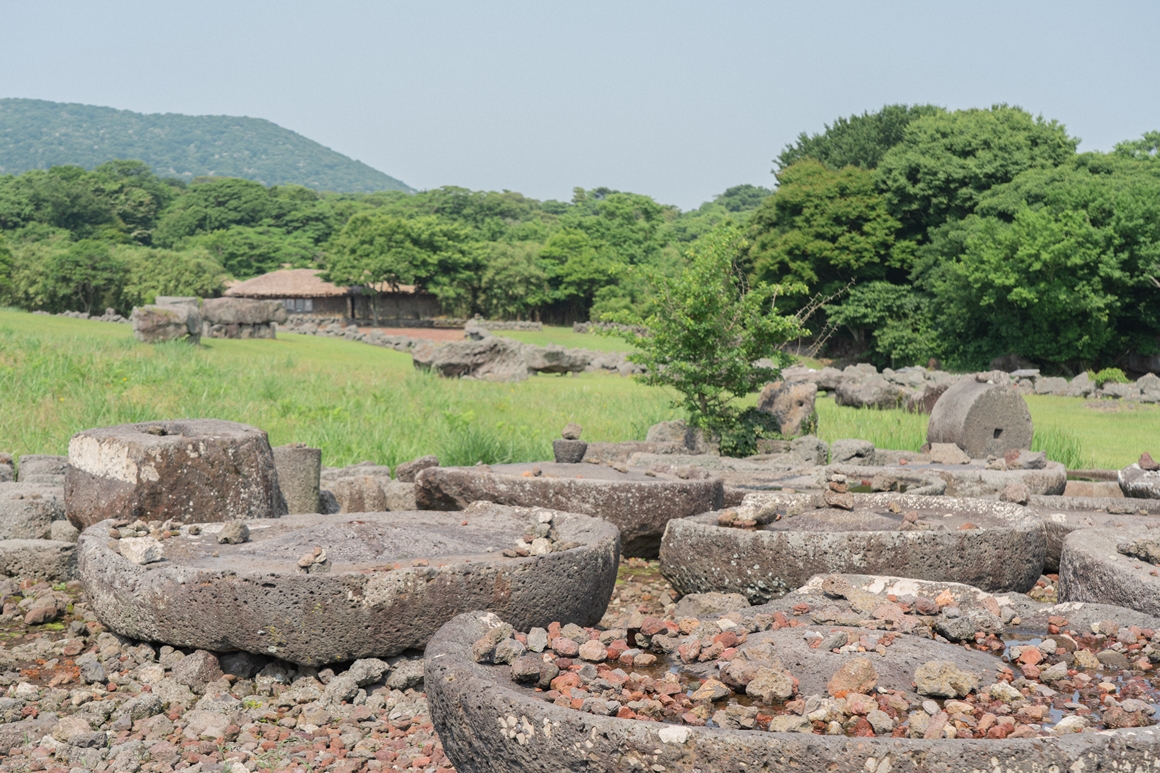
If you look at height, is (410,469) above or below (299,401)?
above

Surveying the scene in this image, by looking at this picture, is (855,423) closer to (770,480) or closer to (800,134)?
(770,480)

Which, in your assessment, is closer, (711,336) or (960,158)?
(711,336)

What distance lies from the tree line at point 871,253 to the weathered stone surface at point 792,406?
4.75 ft

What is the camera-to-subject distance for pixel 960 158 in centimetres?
3400

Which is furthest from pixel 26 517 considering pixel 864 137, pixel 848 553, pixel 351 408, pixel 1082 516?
pixel 864 137

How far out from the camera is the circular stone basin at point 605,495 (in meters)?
6.81

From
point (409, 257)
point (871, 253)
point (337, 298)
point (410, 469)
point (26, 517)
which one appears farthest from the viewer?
point (337, 298)

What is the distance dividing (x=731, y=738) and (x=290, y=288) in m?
49.9

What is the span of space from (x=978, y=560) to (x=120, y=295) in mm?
45244

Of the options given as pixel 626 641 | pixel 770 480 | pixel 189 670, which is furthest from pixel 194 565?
pixel 770 480

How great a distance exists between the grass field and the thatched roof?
27419 mm

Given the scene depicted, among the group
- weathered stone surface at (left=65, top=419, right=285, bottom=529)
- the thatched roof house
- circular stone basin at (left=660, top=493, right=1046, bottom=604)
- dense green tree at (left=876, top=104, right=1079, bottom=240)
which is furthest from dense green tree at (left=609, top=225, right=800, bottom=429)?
the thatched roof house

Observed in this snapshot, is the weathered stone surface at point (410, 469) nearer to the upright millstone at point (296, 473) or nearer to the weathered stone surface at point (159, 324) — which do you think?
the upright millstone at point (296, 473)

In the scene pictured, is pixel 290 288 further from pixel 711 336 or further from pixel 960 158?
pixel 711 336
